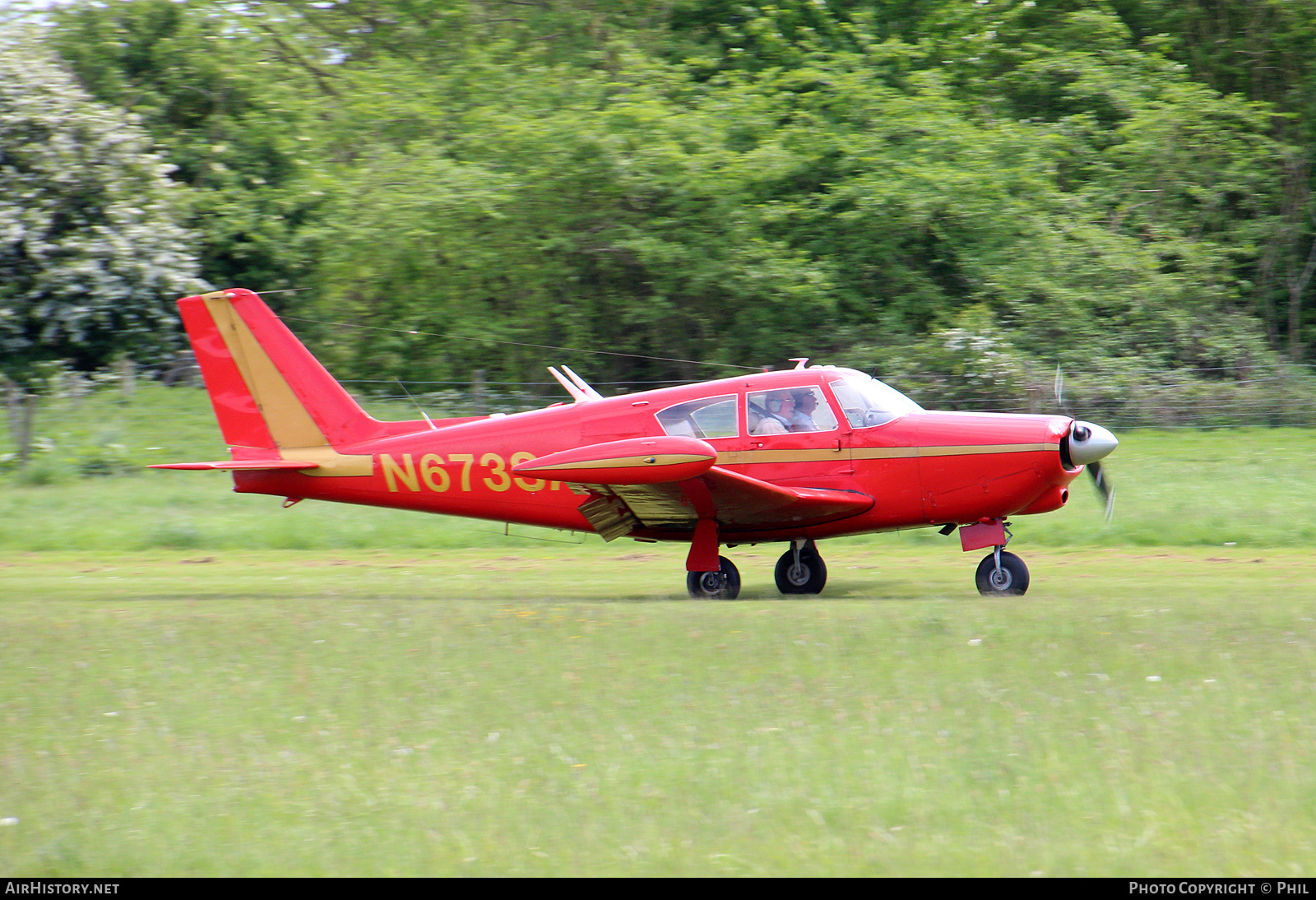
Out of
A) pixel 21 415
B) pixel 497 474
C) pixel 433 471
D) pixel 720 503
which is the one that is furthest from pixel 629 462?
pixel 21 415

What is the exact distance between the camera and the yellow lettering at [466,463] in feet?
40.3

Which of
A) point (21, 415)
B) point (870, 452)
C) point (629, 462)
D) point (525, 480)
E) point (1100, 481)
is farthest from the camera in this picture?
point (21, 415)

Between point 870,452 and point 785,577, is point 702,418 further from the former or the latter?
point 785,577

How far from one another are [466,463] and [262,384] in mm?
2405

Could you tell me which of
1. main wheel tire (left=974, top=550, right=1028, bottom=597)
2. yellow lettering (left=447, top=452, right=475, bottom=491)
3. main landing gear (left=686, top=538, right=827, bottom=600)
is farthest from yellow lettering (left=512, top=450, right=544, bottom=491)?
main wheel tire (left=974, top=550, right=1028, bottom=597)

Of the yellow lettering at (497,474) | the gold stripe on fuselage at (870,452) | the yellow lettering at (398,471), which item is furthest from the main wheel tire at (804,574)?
the yellow lettering at (398,471)

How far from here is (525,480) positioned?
1222cm

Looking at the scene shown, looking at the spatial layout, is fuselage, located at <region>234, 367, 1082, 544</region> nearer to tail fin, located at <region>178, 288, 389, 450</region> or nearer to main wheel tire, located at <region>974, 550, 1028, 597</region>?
tail fin, located at <region>178, 288, 389, 450</region>

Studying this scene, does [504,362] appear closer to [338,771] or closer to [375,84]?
[375,84]

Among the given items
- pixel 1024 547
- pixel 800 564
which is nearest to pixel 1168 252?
pixel 1024 547

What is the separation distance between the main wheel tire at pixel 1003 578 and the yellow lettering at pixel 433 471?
16.8ft

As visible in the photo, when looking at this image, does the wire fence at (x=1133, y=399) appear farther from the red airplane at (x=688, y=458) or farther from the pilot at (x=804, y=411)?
the pilot at (x=804, y=411)
